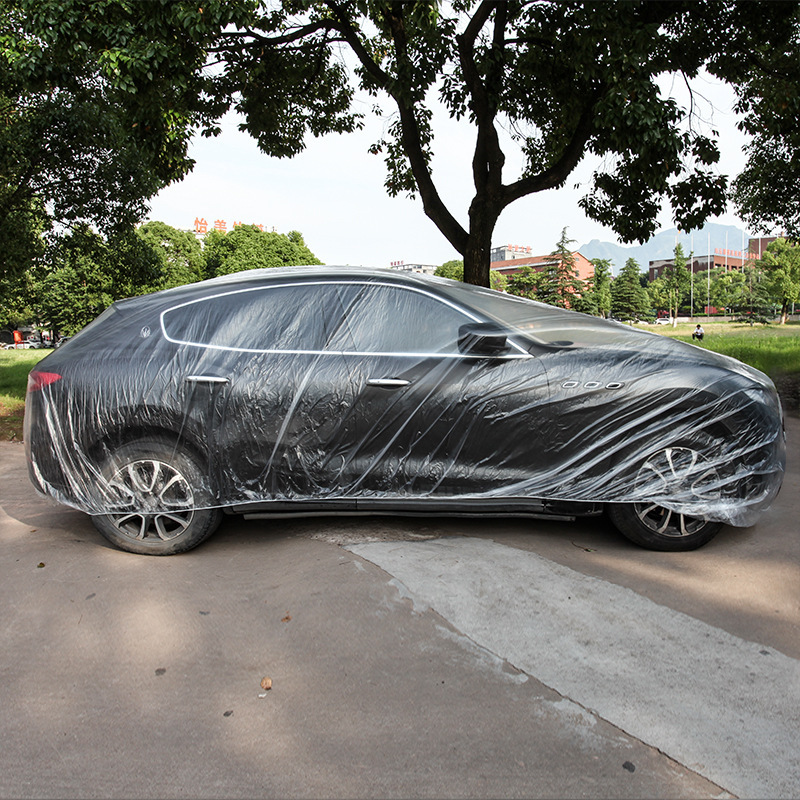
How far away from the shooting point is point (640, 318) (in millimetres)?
84250

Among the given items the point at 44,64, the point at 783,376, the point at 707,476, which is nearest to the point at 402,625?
the point at 707,476

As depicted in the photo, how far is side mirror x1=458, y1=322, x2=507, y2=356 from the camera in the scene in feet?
11.9

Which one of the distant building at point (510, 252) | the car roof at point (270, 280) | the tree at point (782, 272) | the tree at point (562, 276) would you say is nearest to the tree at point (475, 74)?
the car roof at point (270, 280)

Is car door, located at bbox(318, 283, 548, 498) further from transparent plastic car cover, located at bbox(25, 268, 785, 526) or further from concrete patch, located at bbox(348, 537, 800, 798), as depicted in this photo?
concrete patch, located at bbox(348, 537, 800, 798)

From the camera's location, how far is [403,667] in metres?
2.61

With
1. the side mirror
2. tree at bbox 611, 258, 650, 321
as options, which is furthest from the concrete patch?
tree at bbox 611, 258, 650, 321

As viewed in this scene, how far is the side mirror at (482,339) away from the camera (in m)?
3.62

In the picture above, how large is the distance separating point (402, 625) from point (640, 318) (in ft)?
288

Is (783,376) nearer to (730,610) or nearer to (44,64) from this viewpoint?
(730,610)

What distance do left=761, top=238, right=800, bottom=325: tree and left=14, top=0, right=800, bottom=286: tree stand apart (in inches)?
2152

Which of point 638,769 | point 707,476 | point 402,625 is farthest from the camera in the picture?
point 707,476

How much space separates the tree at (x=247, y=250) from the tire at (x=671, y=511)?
156 ft

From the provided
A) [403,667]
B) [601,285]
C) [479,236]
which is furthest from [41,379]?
[601,285]

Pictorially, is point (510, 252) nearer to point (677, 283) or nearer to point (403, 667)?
point (677, 283)
